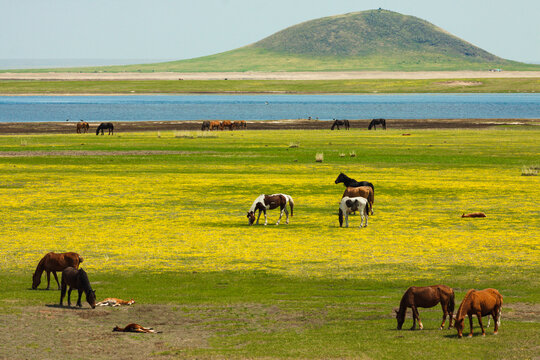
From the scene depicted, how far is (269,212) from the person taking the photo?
3384 cm

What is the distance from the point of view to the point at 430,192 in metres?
39.1

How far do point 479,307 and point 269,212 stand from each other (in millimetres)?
19093

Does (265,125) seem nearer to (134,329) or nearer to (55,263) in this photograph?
(55,263)

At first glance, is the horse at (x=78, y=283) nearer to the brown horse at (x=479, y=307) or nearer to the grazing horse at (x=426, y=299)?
the grazing horse at (x=426, y=299)

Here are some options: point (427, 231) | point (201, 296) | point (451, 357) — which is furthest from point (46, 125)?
point (451, 357)

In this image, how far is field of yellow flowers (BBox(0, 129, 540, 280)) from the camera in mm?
23344

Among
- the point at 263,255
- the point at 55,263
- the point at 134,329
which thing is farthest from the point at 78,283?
the point at 263,255

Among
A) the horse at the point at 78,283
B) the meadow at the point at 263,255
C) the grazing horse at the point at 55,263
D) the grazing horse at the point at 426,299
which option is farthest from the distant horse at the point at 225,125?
the grazing horse at the point at 426,299

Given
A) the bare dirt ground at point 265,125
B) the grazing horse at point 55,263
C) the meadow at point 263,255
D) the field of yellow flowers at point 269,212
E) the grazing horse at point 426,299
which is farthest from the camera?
the bare dirt ground at point 265,125

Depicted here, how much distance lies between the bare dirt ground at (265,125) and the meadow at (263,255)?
39317 mm

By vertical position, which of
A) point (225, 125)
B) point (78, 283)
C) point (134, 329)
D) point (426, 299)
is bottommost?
point (134, 329)

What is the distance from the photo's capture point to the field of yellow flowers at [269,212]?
23344 mm

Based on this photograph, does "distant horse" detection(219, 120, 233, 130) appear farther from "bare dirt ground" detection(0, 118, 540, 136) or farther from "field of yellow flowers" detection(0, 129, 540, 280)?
"field of yellow flowers" detection(0, 129, 540, 280)

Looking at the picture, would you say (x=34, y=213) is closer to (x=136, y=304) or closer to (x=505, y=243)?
(x=136, y=304)
